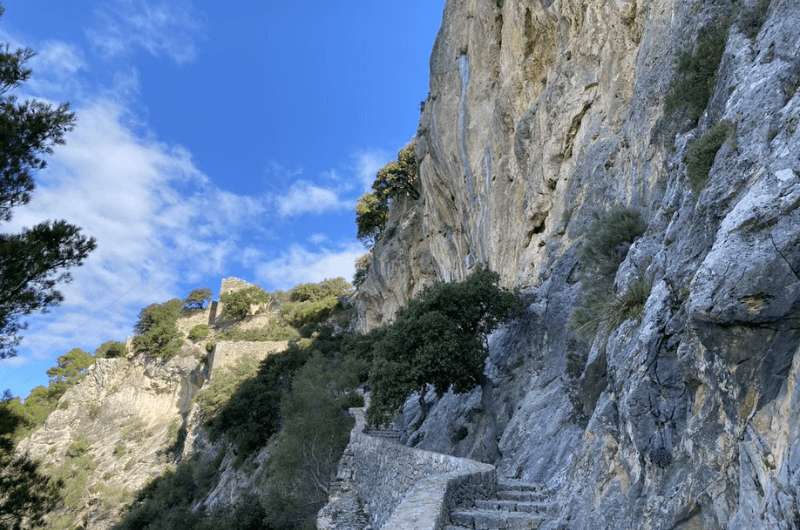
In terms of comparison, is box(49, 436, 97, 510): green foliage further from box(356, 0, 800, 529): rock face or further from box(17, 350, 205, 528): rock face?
box(356, 0, 800, 529): rock face

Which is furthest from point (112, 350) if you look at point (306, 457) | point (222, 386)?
point (306, 457)

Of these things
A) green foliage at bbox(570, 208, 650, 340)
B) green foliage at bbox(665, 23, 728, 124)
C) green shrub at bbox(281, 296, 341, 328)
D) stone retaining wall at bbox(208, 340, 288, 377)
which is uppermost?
green shrub at bbox(281, 296, 341, 328)

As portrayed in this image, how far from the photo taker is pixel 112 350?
210 feet

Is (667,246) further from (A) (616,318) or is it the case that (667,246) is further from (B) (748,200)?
(B) (748,200)

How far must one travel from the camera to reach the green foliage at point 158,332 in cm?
5912

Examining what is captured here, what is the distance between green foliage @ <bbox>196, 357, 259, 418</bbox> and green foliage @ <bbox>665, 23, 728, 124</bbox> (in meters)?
37.1

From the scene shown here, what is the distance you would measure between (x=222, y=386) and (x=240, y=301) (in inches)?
989

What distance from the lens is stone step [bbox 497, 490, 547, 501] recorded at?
9.68m

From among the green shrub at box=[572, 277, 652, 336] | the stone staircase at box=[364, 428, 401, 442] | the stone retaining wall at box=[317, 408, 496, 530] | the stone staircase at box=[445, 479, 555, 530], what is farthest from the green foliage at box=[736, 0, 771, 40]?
the stone staircase at box=[364, 428, 401, 442]

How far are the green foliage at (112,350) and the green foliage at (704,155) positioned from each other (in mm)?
65245

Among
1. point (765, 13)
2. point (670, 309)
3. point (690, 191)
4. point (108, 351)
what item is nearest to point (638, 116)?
point (765, 13)

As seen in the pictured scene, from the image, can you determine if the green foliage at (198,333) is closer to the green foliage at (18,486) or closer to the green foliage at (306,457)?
the green foliage at (306,457)

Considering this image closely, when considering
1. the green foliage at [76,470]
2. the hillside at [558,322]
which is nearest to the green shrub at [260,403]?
the hillside at [558,322]

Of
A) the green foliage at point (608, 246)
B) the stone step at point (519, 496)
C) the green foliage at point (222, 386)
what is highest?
the green foliage at point (222, 386)
